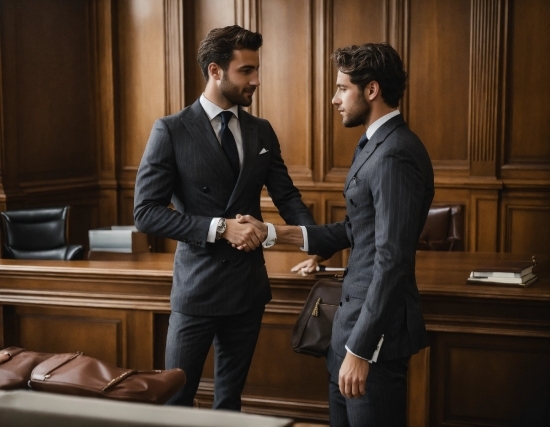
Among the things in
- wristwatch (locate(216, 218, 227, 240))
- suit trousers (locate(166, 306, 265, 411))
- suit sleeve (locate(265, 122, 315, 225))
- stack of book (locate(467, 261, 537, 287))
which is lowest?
suit trousers (locate(166, 306, 265, 411))

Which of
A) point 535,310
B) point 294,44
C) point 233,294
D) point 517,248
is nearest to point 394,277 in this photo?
point 233,294

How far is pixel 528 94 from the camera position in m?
6.25

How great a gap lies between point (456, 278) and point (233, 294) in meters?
1.22

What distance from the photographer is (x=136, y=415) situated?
1.30 metres

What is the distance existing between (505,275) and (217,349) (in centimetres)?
126

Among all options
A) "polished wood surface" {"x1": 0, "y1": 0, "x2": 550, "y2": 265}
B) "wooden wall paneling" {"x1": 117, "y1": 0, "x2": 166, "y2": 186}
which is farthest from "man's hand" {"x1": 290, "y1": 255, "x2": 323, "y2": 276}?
"wooden wall paneling" {"x1": 117, "y1": 0, "x2": 166, "y2": 186}

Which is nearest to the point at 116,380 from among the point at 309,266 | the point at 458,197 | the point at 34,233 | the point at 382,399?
the point at 382,399

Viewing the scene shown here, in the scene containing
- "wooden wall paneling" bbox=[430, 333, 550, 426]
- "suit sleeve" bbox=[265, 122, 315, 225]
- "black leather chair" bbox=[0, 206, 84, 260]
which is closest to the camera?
"suit sleeve" bbox=[265, 122, 315, 225]

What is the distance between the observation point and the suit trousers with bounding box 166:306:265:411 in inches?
→ 108

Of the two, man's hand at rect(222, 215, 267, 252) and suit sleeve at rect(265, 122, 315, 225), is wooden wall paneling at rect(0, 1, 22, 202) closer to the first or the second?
suit sleeve at rect(265, 122, 315, 225)

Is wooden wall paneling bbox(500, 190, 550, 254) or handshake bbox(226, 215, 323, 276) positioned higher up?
handshake bbox(226, 215, 323, 276)

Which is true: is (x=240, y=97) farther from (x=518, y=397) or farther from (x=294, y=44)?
(x=294, y=44)

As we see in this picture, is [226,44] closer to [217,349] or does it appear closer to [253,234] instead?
[253,234]

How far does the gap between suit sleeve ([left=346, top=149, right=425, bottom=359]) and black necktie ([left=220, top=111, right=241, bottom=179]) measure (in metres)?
0.75
